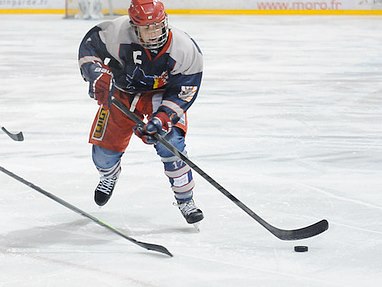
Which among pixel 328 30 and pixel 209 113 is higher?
pixel 209 113

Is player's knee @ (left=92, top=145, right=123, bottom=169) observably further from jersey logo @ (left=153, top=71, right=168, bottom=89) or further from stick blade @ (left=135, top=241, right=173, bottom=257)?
stick blade @ (left=135, top=241, right=173, bottom=257)

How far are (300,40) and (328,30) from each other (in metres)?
1.09

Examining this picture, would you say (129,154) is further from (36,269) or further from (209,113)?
(36,269)

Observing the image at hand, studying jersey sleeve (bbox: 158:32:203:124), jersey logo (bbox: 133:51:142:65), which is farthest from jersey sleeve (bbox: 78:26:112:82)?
jersey sleeve (bbox: 158:32:203:124)

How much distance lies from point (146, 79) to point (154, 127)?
20cm

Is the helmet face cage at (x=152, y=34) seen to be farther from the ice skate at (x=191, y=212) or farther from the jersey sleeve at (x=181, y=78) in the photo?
the ice skate at (x=191, y=212)

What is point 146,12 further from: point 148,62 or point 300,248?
point 300,248

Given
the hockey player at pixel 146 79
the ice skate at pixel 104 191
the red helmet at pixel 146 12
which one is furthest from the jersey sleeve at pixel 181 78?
the ice skate at pixel 104 191

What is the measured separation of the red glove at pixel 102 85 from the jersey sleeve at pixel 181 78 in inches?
6.6

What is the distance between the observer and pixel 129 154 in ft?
13.8

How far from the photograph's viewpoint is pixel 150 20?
8.93 ft

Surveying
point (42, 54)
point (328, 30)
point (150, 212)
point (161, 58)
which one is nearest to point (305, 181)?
point (150, 212)

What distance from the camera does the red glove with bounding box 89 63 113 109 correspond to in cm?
285

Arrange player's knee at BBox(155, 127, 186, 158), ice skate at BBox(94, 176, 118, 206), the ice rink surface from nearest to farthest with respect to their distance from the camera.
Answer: the ice rink surface, player's knee at BBox(155, 127, 186, 158), ice skate at BBox(94, 176, 118, 206)
